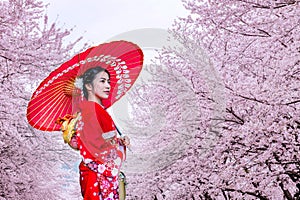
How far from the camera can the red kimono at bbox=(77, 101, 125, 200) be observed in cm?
465

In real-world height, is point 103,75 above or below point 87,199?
above

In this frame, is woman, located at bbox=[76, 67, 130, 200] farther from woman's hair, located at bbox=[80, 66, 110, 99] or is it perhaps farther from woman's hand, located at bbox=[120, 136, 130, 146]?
woman's hair, located at bbox=[80, 66, 110, 99]

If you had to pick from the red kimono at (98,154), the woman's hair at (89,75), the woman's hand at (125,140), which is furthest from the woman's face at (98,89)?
the woman's hand at (125,140)

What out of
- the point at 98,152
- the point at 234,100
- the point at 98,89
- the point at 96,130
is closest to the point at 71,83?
the point at 98,89

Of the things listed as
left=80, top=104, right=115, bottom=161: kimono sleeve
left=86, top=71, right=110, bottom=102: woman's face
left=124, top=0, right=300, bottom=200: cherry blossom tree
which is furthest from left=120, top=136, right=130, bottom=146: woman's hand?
left=124, top=0, right=300, bottom=200: cherry blossom tree

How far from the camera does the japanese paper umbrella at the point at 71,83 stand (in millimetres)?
5145

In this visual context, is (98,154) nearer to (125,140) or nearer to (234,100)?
(125,140)

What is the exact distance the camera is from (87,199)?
466 centimetres

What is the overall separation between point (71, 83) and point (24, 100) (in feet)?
15.5

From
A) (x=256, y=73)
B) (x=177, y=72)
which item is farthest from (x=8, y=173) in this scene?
(x=256, y=73)

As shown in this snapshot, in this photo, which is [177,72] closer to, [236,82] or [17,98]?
[236,82]

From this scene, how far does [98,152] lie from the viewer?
4.70 meters

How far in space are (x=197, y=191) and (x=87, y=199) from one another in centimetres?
623

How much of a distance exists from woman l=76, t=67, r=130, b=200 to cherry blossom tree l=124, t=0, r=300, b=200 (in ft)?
9.39
